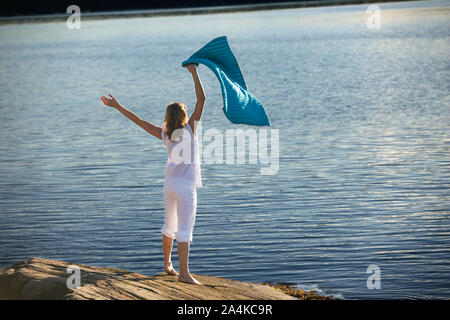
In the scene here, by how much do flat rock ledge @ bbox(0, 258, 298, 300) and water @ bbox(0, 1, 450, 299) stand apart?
1.95 m

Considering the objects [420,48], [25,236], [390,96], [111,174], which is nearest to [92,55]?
[420,48]

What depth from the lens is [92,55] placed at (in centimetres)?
5412

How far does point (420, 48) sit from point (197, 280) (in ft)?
136

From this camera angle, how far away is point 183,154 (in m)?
7.15

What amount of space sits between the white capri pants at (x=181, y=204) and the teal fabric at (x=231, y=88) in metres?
0.83

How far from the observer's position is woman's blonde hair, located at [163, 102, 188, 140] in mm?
6977

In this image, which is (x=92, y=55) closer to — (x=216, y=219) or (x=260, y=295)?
(x=216, y=219)

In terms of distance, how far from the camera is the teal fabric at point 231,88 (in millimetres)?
7473

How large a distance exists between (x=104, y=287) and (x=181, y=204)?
104 centimetres
